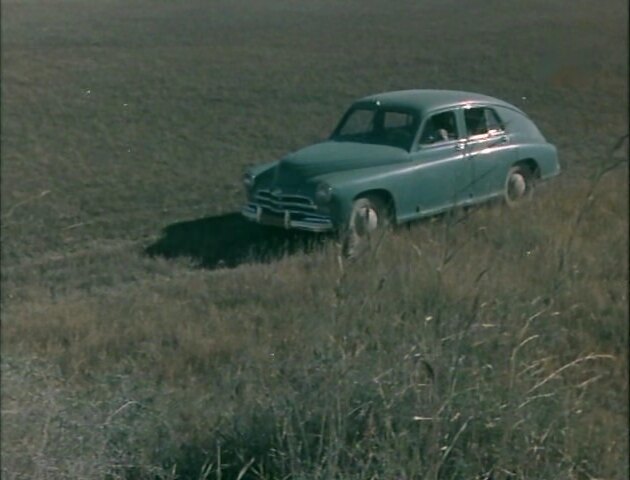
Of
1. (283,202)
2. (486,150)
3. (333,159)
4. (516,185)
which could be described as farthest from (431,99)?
(283,202)

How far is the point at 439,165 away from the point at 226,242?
320cm

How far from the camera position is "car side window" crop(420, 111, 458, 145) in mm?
5879

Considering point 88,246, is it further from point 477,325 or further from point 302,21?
point 477,325

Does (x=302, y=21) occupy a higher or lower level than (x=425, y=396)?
higher

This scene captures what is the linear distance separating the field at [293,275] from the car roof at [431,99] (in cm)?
20

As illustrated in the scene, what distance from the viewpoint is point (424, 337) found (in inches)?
189

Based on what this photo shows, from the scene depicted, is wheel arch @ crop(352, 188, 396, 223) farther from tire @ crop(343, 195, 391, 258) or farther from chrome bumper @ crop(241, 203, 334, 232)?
chrome bumper @ crop(241, 203, 334, 232)

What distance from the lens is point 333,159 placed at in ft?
26.0

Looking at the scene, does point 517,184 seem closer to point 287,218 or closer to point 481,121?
point 481,121

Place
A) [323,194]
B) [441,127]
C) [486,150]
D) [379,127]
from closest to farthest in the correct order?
[486,150], [441,127], [379,127], [323,194]

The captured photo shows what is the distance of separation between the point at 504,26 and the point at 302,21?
85.8 inches

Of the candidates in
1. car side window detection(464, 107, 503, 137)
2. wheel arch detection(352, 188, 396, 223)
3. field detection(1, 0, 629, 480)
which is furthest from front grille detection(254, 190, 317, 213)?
car side window detection(464, 107, 503, 137)

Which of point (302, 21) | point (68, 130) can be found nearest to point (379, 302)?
point (302, 21)

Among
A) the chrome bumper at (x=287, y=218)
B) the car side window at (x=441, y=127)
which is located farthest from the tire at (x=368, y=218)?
the car side window at (x=441, y=127)
